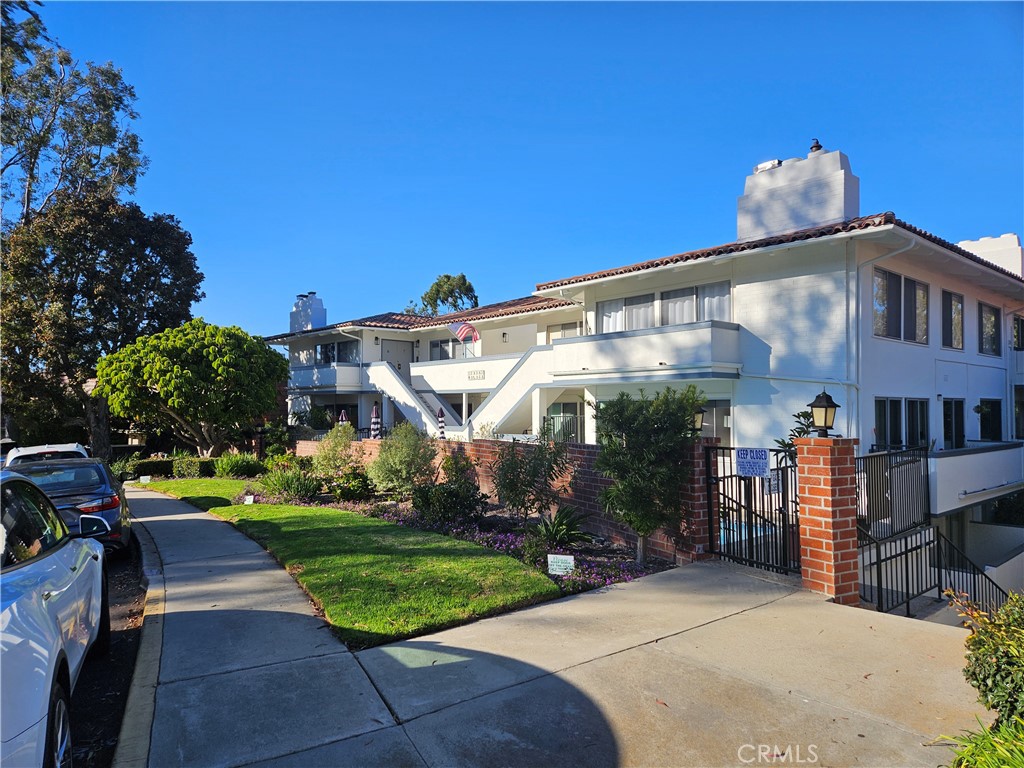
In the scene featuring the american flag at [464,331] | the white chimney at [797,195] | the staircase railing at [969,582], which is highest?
the white chimney at [797,195]

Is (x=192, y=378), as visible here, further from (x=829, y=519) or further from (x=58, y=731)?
(x=829, y=519)

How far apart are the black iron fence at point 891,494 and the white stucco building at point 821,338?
0.86m

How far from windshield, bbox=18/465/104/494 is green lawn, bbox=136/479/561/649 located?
7.75ft

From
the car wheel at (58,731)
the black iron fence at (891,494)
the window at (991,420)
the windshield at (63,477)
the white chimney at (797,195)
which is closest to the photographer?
the car wheel at (58,731)

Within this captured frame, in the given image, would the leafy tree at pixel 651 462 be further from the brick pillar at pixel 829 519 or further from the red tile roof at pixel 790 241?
the red tile roof at pixel 790 241

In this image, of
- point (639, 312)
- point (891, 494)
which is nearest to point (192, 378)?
point (639, 312)

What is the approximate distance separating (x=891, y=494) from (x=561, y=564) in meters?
6.13

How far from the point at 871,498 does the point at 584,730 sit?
721cm

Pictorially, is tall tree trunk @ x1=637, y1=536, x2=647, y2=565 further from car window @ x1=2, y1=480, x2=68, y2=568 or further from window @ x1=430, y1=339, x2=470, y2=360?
window @ x1=430, y1=339, x2=470, y2=360

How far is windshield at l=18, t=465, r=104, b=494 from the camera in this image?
821 centimetres

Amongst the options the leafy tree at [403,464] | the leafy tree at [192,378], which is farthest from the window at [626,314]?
the leafy tree at [192,378]

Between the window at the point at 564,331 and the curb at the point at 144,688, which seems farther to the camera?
the window at the point at 564,331

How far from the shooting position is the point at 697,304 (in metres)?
15.6

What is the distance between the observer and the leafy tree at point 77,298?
2367 cm
